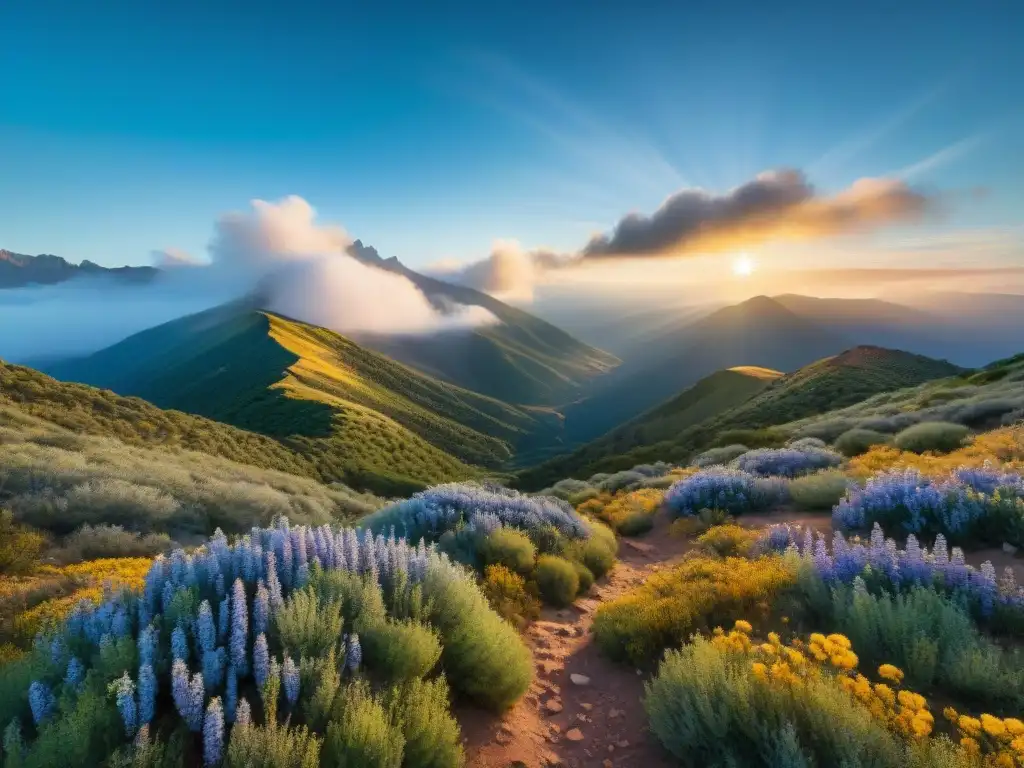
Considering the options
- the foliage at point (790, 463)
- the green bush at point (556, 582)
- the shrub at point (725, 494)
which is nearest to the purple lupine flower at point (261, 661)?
the green bush at point (556, 582)

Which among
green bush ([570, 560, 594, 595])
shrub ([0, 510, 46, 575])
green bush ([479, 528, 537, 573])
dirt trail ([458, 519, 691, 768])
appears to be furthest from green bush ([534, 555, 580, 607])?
shrub ([0, 510, 46, 575])

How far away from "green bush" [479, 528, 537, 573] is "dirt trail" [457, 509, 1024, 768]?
0.72m

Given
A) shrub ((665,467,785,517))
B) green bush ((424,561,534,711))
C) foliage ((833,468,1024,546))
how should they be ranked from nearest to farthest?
green bush ((424,561,534,711)), foliage ((833,468,1024,546)), shrub ((665,467,785,517))

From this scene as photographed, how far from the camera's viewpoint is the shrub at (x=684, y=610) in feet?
16.5

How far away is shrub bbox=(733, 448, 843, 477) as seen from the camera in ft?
44.4

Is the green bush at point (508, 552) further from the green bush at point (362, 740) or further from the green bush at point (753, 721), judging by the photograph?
the green bush at point (362, 740)

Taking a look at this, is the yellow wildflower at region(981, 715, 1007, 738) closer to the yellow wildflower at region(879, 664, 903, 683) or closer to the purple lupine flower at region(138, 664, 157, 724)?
the yellow wildflower at region(879, 664, 903, 683)

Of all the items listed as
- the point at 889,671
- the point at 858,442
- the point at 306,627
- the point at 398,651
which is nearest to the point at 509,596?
the point at 398,651

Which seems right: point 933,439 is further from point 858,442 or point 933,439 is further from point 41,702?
point 41,702

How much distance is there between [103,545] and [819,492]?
12097 mm

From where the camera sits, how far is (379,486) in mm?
56594

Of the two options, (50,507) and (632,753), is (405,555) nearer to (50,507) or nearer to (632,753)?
(632,753)

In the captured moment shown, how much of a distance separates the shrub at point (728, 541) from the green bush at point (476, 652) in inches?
175

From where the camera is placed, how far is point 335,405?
263 ft
